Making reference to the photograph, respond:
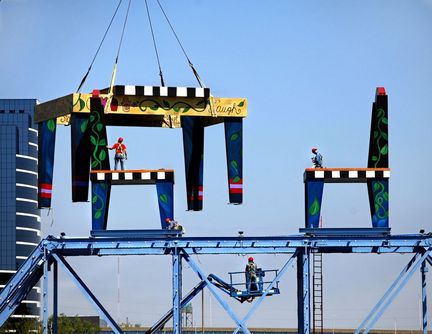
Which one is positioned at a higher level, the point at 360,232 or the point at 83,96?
the point at 83,96

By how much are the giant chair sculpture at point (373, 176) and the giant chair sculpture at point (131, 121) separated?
3.63 meters

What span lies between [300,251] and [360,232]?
2.63 metres

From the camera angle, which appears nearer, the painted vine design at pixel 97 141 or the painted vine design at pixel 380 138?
the painted vine design at pixel 97 141

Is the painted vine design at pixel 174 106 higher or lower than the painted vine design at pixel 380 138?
higher

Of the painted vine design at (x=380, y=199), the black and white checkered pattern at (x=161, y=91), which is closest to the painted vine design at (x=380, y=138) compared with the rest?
the painted vine design at (x=380, y=199)

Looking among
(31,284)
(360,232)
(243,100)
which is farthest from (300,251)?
(31,284)

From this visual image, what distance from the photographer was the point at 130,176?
171 feet

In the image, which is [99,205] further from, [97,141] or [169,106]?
[169,106]

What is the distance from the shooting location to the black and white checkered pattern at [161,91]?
52.9 meters

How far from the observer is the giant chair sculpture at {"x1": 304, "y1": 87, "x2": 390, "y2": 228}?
170 ft

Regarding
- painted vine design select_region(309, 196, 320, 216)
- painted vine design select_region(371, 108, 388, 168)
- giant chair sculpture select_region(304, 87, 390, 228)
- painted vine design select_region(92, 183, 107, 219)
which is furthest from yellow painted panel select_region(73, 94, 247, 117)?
painted vine design select_region(371, 108, 388, 168)

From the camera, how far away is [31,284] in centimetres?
5169

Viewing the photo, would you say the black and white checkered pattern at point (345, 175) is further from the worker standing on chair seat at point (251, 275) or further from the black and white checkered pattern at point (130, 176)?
the black and white checkered pattern at point (130, 176)

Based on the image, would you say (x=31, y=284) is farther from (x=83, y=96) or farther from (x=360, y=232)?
(x=360, y=232)
